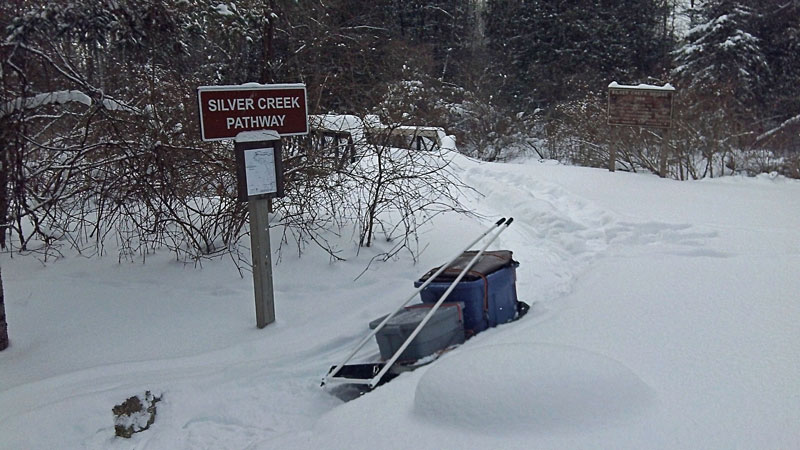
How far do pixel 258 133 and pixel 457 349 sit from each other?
2.21m

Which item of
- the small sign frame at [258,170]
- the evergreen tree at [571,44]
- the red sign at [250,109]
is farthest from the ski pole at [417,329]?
the evergreen tree at [571,44]

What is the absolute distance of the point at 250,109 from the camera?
5312 millimetres

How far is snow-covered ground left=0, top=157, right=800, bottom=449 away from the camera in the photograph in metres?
3.42

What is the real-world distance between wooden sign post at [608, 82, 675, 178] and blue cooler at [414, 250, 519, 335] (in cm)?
765

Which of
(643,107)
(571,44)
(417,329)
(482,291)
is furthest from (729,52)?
(417,329)

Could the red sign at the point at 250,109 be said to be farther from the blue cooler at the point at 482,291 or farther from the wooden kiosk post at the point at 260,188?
the blue cooler at the point at 482,291

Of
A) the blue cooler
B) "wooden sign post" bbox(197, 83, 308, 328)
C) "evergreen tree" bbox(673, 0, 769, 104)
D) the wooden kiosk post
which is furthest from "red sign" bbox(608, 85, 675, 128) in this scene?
"evergreen tree" bbox(673, 0, 769, 104)

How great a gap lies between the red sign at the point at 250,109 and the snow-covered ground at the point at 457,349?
1.61 metres

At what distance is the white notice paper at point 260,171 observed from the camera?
5.34 metres

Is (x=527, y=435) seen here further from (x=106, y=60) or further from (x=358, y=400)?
(x=106, y=60)

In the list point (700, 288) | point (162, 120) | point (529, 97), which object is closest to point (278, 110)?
point (162, 120)

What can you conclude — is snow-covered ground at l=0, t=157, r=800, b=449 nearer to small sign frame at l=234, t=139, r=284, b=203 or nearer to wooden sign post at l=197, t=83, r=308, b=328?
wooden sign post at l=197, t=83, r=308, b=328

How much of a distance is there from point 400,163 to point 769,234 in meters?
4.13

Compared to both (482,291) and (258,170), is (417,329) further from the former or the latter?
(258,170)
